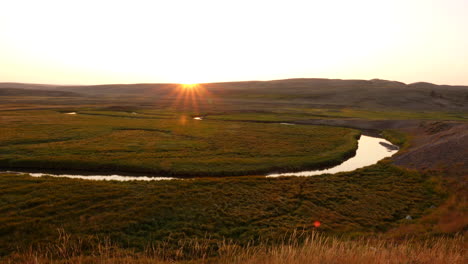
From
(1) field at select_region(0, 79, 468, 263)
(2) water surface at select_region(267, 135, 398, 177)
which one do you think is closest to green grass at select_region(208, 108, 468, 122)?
(2) water surface at select_region(267, 135, 398, 177)

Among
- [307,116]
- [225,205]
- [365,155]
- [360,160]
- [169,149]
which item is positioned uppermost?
[307,116]

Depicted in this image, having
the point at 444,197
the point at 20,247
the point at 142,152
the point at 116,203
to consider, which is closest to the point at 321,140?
the point at 444,197

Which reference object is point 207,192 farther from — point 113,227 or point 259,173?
point 259,173

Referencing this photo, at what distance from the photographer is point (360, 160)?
121 ft

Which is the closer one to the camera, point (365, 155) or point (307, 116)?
point (365, 155)

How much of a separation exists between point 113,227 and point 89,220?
73.9 inches

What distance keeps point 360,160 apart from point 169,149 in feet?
89.7

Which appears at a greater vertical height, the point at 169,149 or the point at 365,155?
the point at 169,149

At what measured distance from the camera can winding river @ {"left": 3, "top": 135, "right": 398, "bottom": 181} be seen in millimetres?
27219

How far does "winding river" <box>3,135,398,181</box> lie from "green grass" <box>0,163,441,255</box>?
3611mm

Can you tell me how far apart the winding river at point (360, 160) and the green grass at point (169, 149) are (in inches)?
58.2

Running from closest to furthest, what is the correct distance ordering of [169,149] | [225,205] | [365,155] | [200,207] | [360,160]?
[200,207] < [225,205] < [360,160] < [169,149] < [365,155]

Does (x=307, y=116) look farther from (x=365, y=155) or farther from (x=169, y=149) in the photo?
(x=169, y=149)

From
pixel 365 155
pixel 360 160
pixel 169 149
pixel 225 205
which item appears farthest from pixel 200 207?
pixel 365 155
